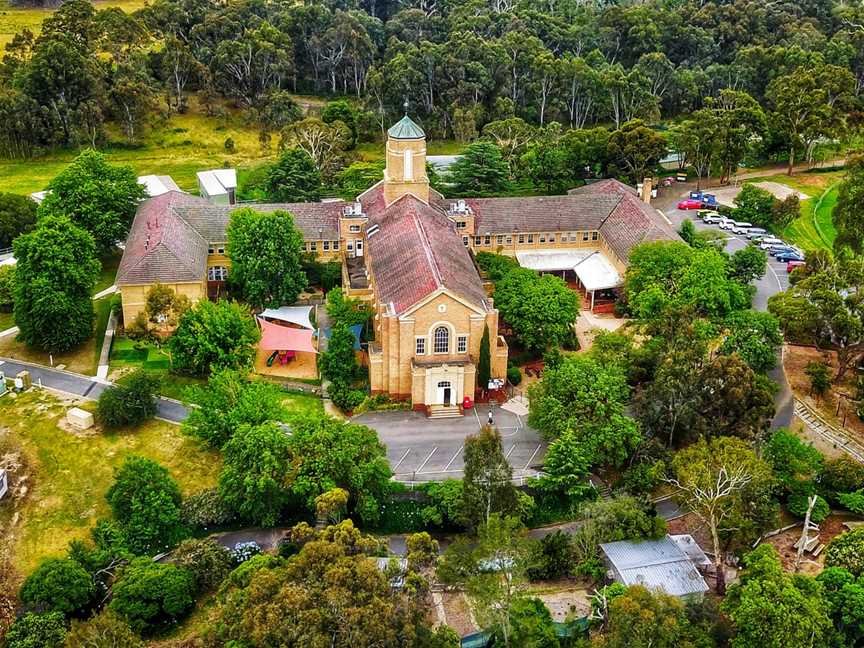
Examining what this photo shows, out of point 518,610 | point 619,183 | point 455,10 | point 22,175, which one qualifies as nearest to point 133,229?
point 22,175

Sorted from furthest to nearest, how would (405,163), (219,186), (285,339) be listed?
1. (219,186)
2. (405,163)
3. (285,339)

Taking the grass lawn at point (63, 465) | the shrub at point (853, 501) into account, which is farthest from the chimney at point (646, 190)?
the grass lawn at point (63, 465)

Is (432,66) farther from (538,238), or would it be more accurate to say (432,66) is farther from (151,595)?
(151,595)

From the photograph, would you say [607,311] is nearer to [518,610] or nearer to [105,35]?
[518,610]

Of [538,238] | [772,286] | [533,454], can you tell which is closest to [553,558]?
[533,454]

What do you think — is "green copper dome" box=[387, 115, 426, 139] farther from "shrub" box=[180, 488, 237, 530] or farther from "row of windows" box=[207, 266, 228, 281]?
"shrub" box=[180, 488, 237, 530]

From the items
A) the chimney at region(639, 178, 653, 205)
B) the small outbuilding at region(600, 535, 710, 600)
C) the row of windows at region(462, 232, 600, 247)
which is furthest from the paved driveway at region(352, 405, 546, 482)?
the chimney at region(639, 178, 653, 205)
